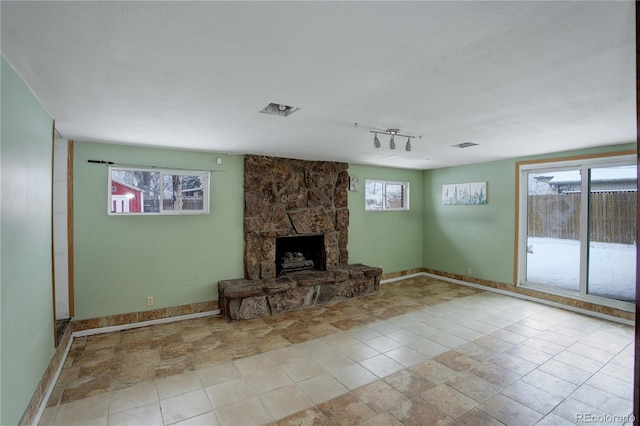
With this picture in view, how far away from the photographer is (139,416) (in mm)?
2281

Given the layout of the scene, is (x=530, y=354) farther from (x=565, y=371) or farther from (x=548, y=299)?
(x=548, y=299)

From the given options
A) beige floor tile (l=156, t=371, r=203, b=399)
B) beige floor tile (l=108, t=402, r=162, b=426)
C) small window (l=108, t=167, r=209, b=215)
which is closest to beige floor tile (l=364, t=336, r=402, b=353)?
beige floor tile (l=156, t=371, r=203, b=399)

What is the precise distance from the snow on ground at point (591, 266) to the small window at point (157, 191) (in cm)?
548

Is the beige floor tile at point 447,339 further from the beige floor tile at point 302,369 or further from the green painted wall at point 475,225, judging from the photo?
the green painted wall at point 475,225

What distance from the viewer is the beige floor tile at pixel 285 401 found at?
233cm

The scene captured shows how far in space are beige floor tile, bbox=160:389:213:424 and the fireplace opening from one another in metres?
2.67

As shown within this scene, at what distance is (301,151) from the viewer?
4504 mm

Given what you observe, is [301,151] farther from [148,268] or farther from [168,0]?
[168,0]

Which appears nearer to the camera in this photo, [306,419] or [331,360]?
[306,419]

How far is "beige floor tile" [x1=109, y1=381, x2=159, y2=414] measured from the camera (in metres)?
2.40

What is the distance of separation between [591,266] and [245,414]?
5141mm

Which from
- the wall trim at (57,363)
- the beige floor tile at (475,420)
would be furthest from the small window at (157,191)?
the beige floor tile at (475,420)

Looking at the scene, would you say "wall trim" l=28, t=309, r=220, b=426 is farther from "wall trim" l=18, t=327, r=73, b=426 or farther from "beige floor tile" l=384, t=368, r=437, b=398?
"beige floor tile" l=384, t=368, r=437, b=398

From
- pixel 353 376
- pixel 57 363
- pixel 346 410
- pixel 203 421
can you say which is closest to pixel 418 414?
pixel 346 410
